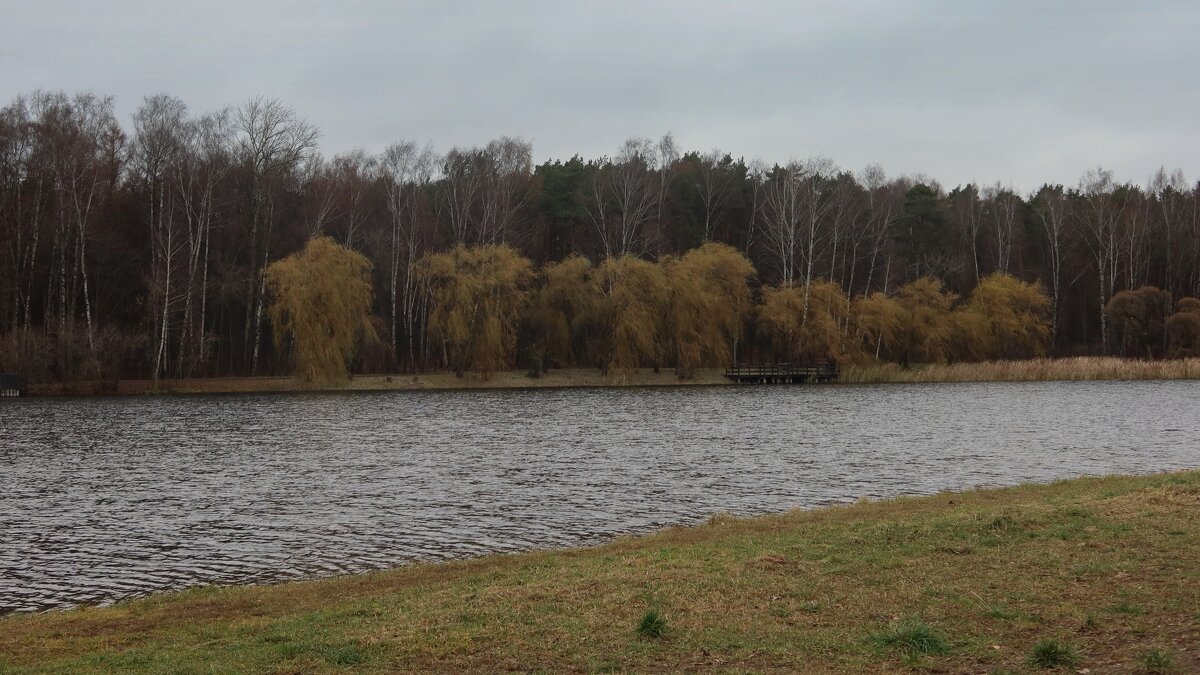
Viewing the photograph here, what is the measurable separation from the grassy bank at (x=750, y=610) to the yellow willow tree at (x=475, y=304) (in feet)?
191

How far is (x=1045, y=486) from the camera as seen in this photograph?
21484 millimetres

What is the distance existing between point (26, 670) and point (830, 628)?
26.3 feet

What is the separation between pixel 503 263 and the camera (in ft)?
247

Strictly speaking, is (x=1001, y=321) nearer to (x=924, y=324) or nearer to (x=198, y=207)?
(x=924, y=324)

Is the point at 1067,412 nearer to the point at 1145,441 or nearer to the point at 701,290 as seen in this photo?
the point at 1145,441

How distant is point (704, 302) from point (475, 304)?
1833cm

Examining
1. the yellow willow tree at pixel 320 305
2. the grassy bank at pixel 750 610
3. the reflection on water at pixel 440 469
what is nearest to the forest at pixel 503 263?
the yellow willow tree at pixel 320 305

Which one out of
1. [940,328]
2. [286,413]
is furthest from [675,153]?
[286,413]

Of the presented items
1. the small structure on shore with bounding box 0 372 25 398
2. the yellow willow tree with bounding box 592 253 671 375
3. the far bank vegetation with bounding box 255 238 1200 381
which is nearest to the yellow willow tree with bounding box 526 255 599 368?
the far bank vegetation with bounding box 255 238 1200 381

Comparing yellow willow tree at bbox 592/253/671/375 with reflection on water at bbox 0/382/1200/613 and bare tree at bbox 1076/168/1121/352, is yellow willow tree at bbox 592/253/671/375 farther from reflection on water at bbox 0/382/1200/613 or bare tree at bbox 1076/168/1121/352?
bare tree at bbox 1076/168/1121/352

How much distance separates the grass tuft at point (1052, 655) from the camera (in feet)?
25.2

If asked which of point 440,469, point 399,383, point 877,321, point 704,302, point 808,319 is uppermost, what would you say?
point 704,302

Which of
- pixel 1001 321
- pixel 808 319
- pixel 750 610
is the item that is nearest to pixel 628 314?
pixel 808 319

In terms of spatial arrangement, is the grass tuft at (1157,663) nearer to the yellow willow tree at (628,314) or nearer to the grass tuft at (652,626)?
the grass tuft at (652,626)
